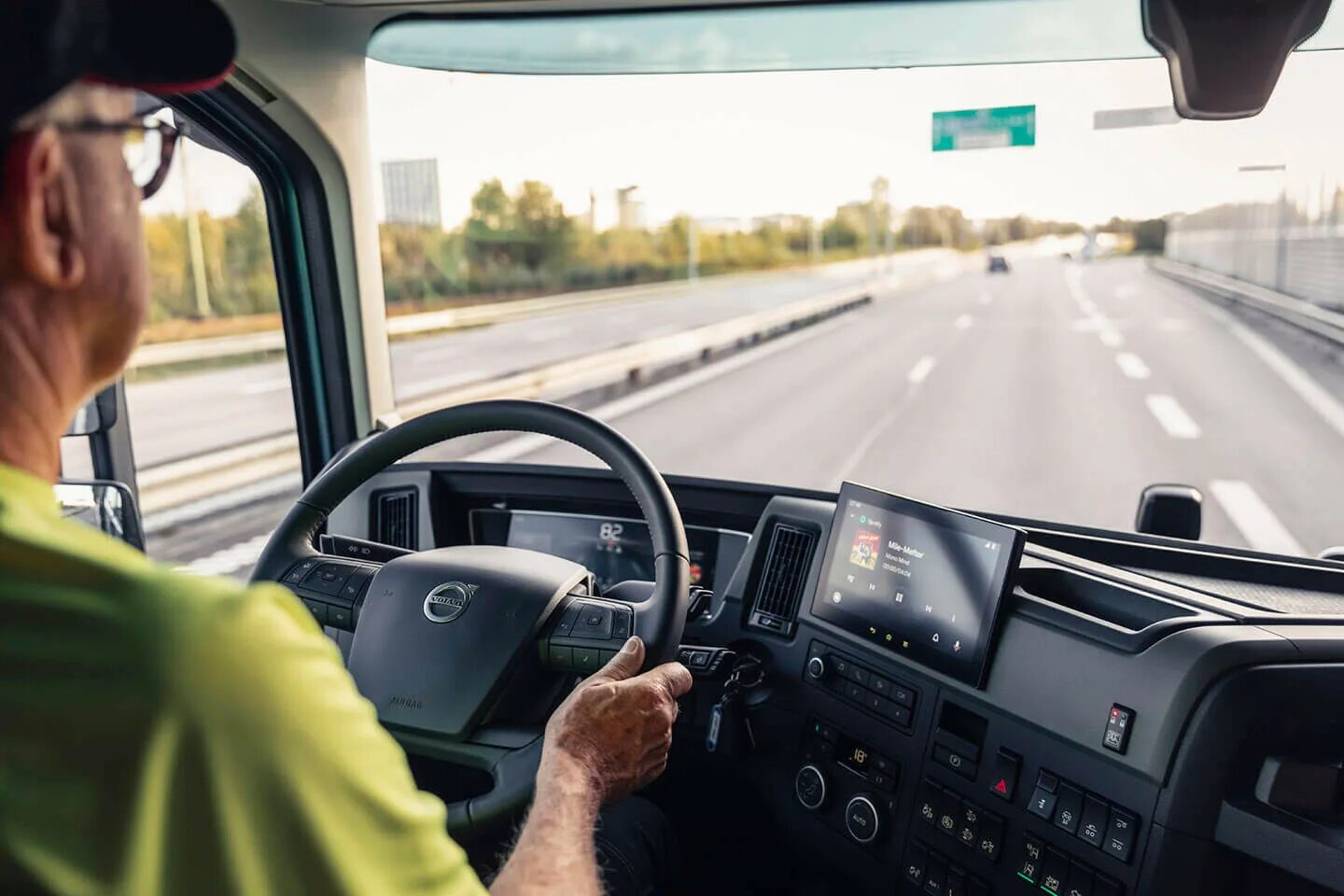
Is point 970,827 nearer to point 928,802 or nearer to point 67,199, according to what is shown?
point 928,802

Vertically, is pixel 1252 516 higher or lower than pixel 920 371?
lower

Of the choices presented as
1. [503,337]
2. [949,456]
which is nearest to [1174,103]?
[949,456]

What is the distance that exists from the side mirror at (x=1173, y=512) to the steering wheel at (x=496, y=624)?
47.2 inches

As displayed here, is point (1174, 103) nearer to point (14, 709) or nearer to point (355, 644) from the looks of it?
point (355, 644)

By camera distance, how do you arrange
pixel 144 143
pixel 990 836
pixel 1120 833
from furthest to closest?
pixel 990 836 < pixel 1120 833 < pixel 144 143

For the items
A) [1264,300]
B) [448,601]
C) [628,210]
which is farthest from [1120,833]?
[628,210]

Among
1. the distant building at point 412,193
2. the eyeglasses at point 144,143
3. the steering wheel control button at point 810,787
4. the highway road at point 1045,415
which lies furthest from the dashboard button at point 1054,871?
the distant building at point 412,193

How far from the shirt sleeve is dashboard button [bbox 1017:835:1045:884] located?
133cm

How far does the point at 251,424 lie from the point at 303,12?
2.49 meters

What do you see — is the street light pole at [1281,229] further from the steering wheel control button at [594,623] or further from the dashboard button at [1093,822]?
the steering wheel control button at [594,623]

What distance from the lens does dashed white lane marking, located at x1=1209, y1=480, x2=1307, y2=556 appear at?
3120mm

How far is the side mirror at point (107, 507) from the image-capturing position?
259cm

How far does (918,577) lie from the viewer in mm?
2107

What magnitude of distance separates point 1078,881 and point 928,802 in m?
0.35
